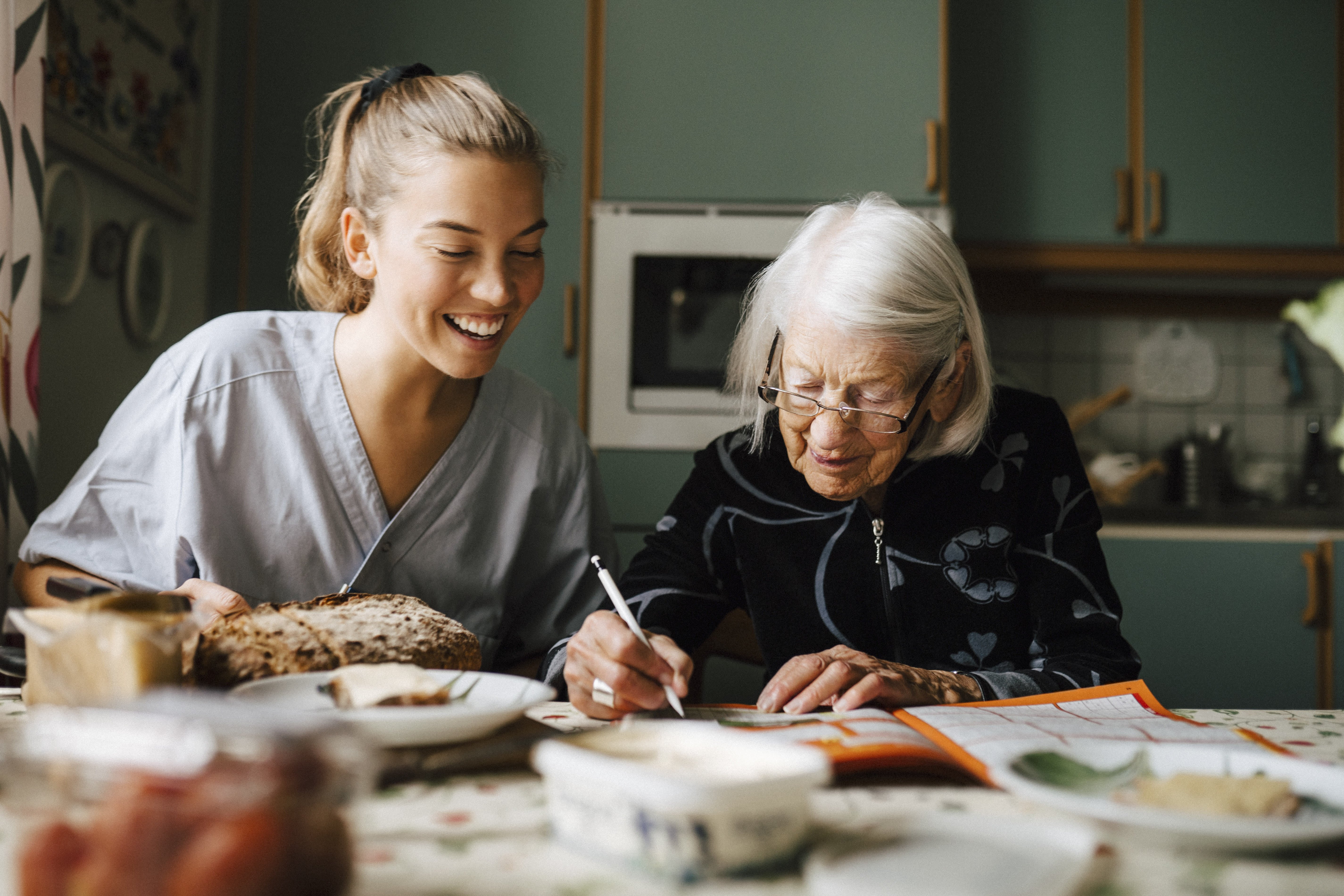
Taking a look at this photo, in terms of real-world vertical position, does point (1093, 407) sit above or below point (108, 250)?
below

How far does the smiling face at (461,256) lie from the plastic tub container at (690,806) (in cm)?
79

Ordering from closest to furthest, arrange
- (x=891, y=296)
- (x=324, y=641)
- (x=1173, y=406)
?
(x=324, y=641) → (x=891, y=296) → (x=1173, y=406)

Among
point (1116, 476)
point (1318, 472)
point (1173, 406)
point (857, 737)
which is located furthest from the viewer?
point (1173, 406)

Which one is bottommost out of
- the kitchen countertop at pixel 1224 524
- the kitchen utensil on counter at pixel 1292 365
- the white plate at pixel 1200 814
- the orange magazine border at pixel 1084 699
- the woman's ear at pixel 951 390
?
the orange magazine border at pixel 1084 699

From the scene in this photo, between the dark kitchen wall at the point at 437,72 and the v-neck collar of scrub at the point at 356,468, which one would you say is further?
the dark kitchen wall at the point at 437,72

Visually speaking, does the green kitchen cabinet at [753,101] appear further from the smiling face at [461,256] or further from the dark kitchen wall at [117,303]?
the smiling face at [461,256]

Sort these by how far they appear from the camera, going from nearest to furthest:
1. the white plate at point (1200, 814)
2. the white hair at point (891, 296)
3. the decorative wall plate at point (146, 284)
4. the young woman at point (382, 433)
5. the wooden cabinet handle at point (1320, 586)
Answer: the white plate at point (1200, 814)
the white hair at point (891, 296)
the young woman at point (382, 433)
the decorative wall plate at point (146, 284)
the wooden cabinet handle at point (1320, 586)

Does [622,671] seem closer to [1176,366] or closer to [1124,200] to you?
Result: [1124,200]

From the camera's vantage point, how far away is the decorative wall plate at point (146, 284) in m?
2.10

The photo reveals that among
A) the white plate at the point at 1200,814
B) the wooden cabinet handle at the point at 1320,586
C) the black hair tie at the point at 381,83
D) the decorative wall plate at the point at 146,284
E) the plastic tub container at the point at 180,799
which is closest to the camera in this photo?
the plastic tub container at the point at 180,799

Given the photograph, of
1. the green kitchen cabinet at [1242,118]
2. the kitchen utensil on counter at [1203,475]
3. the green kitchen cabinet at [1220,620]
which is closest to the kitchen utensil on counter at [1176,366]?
the kitchen utensil on counter at [1203,475]

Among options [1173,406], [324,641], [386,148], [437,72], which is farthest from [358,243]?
[1173,406]

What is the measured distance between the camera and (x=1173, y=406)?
9.53ft

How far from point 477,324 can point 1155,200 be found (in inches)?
81.9
